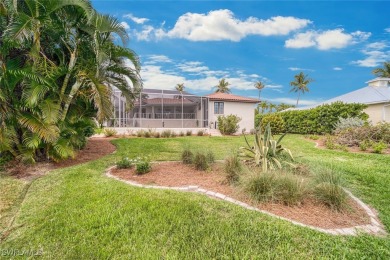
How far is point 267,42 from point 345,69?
10.6m

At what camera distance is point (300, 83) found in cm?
4775

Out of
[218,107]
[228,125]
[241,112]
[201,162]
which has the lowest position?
[201,162]

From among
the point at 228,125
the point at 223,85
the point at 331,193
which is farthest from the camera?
the point at 223,85

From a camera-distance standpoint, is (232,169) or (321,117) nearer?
(232,169)

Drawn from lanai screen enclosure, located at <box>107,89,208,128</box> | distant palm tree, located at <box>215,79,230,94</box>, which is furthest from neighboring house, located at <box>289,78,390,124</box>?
distant palm tree, located at <box>215,79,230,94</box>

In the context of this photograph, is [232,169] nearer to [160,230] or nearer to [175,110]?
[160,230]

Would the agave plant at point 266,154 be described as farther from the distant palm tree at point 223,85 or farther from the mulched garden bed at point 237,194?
the distant palm tree at point 223,85

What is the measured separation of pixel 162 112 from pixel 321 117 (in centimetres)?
1368

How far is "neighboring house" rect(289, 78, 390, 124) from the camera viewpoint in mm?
17250

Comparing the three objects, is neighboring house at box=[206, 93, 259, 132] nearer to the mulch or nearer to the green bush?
the green bush

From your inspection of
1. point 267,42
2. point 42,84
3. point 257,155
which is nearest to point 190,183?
point 257,155

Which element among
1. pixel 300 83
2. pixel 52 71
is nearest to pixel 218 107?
pixel 52 71

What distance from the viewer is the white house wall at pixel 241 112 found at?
73.5ft

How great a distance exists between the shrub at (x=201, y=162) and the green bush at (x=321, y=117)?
13.1 metres
